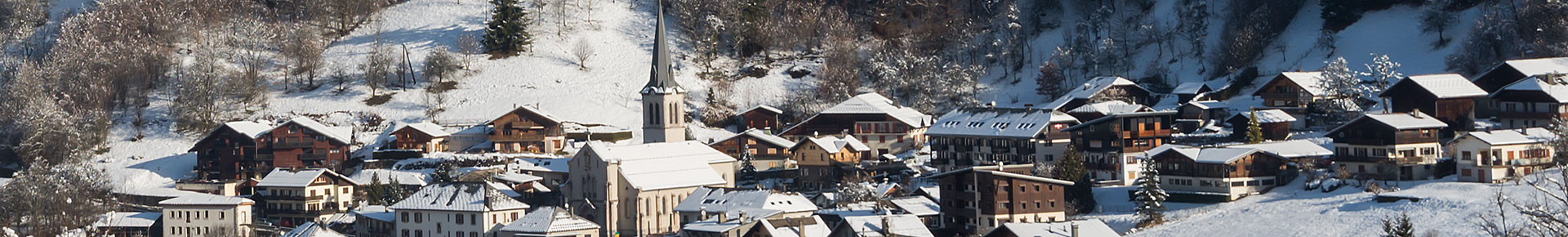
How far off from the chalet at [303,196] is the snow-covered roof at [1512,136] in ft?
141

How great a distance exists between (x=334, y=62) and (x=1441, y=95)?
198ft

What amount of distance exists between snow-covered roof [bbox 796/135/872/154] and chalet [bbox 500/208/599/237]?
49.5 ft

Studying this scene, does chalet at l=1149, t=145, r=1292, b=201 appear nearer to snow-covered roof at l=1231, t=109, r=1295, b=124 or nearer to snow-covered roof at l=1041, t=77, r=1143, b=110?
snow-covered roof at l=1231, t=109, r=1295, b=124

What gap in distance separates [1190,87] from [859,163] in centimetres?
1941

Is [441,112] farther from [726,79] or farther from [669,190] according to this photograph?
[669,190]

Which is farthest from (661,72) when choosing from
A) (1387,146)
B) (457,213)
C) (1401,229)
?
(1401,229)

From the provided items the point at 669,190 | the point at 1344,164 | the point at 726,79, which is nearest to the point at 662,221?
the point at 669,190

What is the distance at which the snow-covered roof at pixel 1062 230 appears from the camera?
215 feet

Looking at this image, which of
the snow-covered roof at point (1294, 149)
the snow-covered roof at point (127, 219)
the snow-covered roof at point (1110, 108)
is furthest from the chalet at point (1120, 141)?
the snow-covered roof at point (127, 219)

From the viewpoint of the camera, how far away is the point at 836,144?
9625 centimetres

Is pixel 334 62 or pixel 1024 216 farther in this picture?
pixel 334 62

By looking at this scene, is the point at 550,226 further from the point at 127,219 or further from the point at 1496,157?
the point at 1496,157

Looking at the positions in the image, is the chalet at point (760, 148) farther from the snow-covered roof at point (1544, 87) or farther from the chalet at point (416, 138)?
the snow-covered roof at point (1544, 87)

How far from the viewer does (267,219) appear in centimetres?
9181
